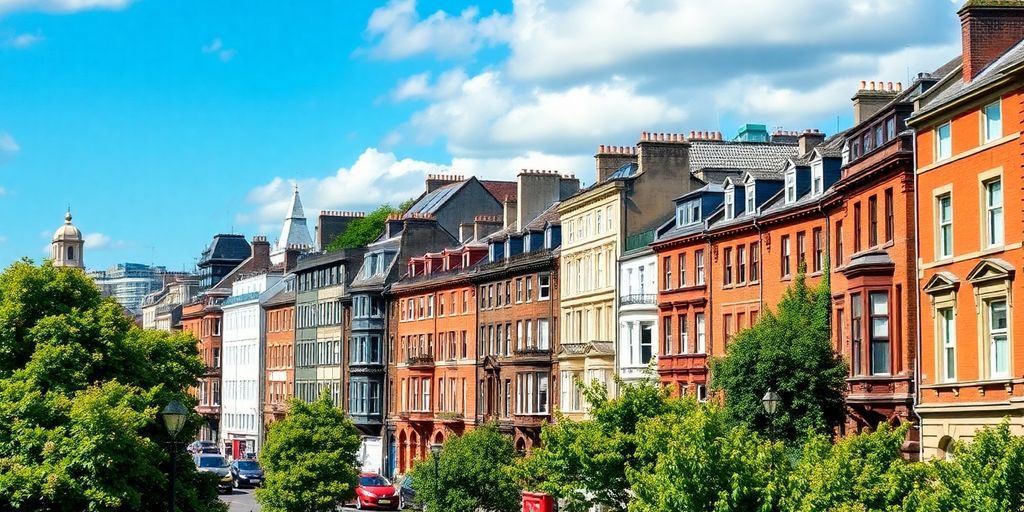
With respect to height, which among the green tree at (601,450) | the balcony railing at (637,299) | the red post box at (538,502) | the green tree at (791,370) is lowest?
the red post box at (538,502)

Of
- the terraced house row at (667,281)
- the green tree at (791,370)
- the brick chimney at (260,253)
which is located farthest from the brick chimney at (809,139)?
the brick chimney at (260,253)

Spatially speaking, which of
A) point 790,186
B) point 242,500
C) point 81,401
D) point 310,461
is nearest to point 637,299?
point 790,186

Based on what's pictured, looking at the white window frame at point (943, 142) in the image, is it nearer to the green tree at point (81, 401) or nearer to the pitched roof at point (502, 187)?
the green tree at point (81, 401)

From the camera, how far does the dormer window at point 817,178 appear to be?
58.5 meters

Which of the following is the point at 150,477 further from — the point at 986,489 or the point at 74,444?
the point at 986,489

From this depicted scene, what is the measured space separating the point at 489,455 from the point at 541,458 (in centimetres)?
1446

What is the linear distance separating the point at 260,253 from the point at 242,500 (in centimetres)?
6446

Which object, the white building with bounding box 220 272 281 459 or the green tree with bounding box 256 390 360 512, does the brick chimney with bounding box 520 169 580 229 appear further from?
the white building with bounding box 220 272 281 459

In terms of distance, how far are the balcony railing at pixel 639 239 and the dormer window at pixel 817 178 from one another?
16.7m

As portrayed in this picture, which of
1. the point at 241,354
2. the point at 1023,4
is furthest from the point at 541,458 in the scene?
the point at 241,354

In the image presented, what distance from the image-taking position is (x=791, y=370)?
175 feet

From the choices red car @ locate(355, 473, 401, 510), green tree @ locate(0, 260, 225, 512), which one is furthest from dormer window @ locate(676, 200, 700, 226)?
green tree @ locate(0, 260, 225, 512)

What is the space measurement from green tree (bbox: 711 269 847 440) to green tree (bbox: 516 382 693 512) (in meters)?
3.18

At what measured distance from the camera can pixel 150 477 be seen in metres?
40.8
